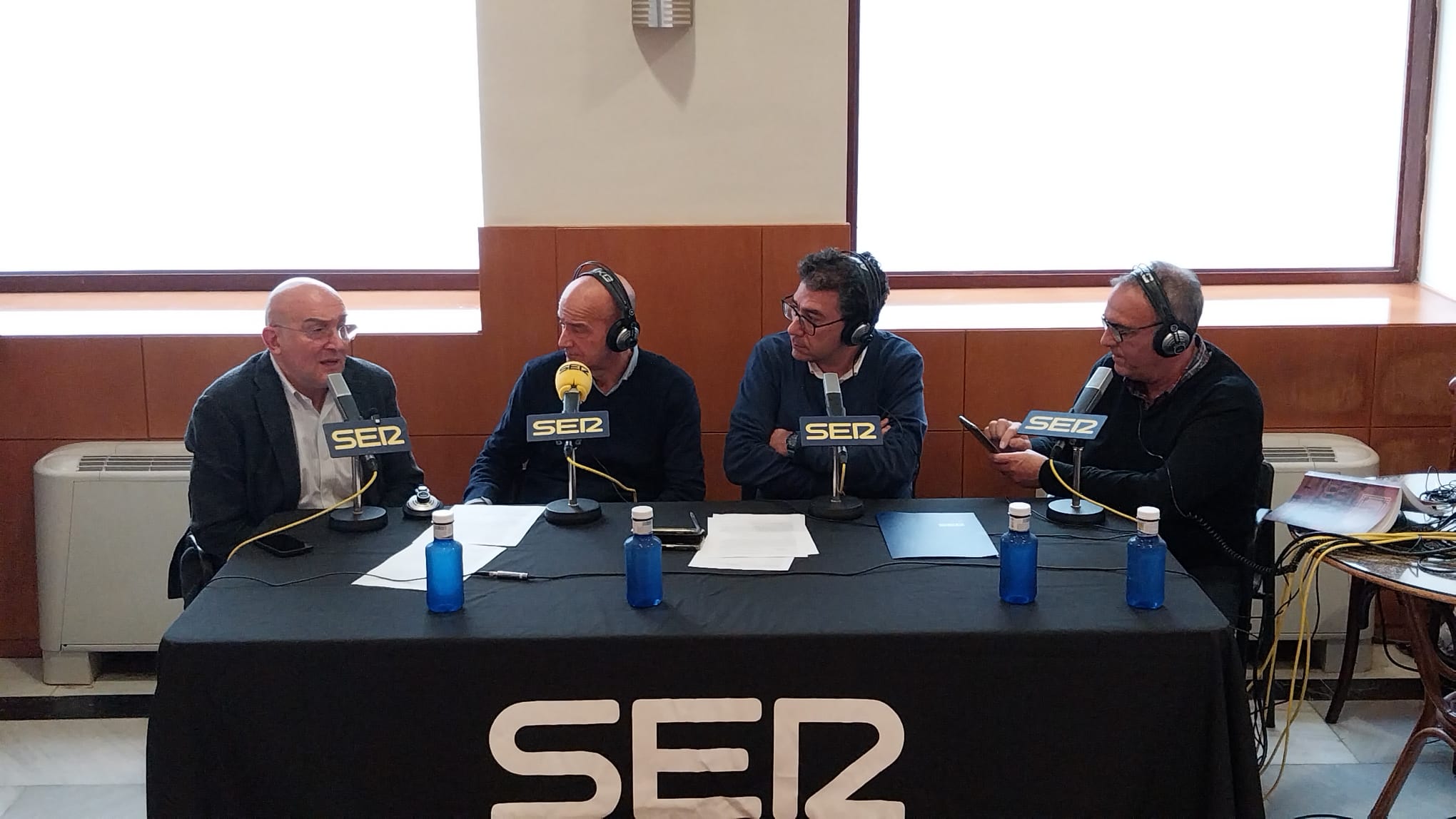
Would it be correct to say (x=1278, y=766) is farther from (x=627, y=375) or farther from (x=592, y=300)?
(x=592, y=300)

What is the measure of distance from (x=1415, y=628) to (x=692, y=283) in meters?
2.15

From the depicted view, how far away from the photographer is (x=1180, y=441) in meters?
2.68

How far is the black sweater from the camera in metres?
2.62

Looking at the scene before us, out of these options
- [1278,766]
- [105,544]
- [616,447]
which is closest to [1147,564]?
[1278,766]

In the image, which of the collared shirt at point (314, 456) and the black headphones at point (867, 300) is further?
the black headphones at point (867, 300)

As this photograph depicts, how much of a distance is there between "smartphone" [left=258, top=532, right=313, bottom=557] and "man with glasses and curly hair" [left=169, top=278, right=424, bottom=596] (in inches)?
8.0

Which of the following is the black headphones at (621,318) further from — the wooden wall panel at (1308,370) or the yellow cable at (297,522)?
the wooden wall panel at (1308,370)

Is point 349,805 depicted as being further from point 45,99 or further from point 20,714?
point 45,99

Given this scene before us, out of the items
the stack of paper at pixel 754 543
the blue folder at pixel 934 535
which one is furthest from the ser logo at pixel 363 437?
the blue folder at pixel 934 535

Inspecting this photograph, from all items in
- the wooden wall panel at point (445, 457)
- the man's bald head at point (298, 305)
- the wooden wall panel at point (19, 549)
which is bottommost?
the wooden wall panel at point (19, 549)

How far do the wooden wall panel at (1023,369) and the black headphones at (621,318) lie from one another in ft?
3.50

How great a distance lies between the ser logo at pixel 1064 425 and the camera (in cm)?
250

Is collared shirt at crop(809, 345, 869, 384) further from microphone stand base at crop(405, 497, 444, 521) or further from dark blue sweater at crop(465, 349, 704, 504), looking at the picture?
microphone stand base at crop(405, 497, 444, 521)

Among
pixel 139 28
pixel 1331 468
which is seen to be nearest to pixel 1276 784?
pixel 1331 468
